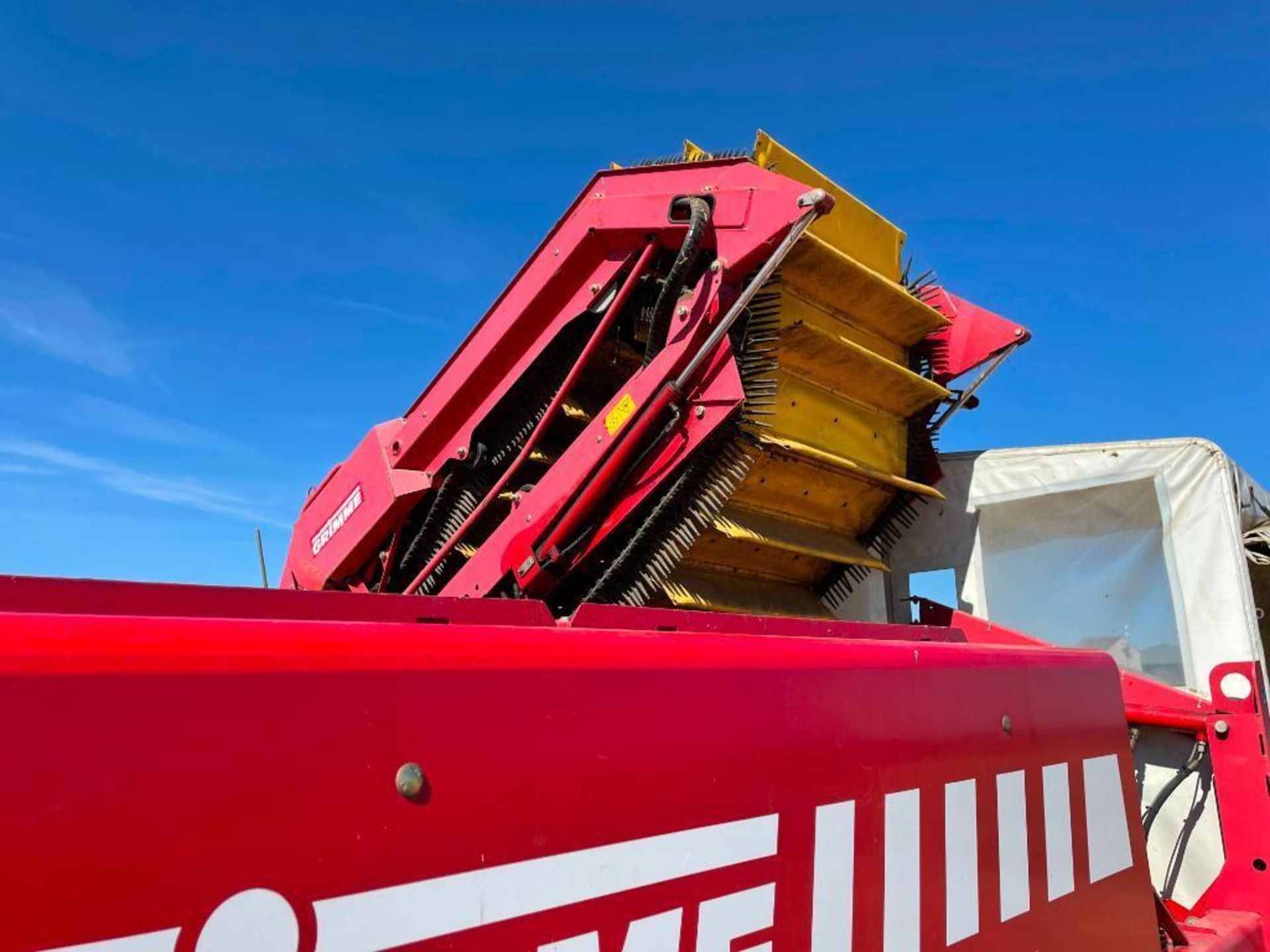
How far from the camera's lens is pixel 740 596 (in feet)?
12.2

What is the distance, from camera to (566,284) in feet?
11.4

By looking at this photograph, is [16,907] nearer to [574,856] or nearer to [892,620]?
[574,856]

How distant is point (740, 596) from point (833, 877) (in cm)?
217

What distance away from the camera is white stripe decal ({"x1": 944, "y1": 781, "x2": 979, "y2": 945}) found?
1.80 metres

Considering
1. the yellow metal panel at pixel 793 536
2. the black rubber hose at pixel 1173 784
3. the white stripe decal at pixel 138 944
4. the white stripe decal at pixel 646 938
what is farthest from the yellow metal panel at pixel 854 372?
the white stripe decal at pixel 138 944

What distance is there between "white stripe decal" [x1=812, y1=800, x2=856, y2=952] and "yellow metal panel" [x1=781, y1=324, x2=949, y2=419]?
83.2 inches

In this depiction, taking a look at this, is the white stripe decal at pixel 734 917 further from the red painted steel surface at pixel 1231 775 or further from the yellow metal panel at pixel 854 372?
the yellow metal panel at pixel 854 372

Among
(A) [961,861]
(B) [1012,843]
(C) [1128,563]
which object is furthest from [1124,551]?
(A) [961,861]

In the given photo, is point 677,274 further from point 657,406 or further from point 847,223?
point 847,223

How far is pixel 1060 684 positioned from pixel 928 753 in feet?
2.34

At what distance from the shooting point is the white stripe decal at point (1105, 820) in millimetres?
2324

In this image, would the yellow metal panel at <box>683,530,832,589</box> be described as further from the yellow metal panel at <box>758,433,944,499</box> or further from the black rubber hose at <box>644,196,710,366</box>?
the black rubber hose at <box>644,196,710,366</box>

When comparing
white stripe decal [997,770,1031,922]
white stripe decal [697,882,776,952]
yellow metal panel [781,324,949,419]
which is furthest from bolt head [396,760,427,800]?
yellow metal panel [781,324,949,419]

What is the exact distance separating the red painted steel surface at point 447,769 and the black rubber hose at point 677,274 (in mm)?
1623
